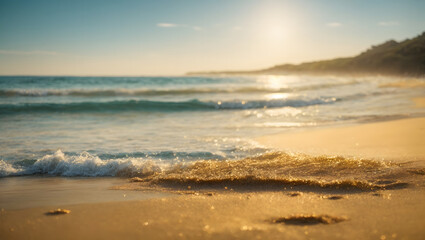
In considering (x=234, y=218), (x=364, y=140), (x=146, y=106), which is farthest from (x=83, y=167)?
(x=146, y=106)

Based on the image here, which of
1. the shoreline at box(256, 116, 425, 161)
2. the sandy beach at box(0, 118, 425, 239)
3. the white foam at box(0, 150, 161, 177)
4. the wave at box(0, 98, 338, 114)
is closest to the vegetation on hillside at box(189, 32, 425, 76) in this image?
the wave at box(0, 98, 338, 114)

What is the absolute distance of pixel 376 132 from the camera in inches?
266

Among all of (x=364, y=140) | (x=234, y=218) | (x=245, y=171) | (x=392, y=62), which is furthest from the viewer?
(x=392, y=62)

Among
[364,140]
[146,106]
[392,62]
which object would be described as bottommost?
[364,140]

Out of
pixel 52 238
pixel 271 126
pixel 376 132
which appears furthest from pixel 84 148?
pixel 376 132

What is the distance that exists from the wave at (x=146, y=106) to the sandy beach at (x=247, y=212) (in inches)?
429

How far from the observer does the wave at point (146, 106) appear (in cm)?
1380

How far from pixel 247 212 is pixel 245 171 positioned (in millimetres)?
1356

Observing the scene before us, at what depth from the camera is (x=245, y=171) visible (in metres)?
4.17

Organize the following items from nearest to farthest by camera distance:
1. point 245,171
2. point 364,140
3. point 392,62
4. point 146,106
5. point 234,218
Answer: point 234,218
point 245,171
point 364,140
point 146,106
point 392,62

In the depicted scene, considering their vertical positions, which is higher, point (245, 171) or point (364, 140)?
point (364, 140)

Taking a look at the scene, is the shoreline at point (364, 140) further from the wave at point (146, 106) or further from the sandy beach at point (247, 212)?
the wave at point (146, 106)

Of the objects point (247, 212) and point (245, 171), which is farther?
point (245, 171)

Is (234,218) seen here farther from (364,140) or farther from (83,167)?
(364,140)
